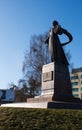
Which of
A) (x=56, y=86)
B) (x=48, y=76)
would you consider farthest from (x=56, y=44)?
(x=56, y=86)

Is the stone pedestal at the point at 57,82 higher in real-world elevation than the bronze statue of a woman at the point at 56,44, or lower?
lower

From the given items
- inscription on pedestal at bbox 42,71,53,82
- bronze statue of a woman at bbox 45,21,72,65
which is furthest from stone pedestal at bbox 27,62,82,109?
bronze statue of a woman at bbox 45,21,72,65

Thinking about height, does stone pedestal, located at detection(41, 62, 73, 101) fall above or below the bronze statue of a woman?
below

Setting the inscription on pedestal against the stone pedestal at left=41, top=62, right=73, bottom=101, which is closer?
the stone pedestal at left=41, top=62, right=73, bottom=101

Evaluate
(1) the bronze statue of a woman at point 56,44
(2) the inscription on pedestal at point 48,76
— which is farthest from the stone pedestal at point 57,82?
(1) the bronze statue of a woman at point 56,44

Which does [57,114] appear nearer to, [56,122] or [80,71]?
[56,122]

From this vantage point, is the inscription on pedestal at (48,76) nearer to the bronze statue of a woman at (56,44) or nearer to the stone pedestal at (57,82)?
the stone pedestal at (57,82)

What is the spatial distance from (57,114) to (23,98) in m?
25.7

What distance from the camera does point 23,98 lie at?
1357 inches

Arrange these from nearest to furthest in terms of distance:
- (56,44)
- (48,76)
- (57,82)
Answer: (57,82), (48,76), (56,44)

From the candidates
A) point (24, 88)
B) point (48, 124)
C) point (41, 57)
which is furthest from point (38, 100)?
point (24, 88)

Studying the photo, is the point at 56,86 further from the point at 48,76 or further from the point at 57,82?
the point at 48,76

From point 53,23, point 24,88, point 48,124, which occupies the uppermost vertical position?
point 53,23

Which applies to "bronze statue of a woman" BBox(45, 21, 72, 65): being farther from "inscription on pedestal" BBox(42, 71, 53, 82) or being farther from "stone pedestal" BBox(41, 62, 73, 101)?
"inscription on pedestal" BBox(42, 71, 53, 82)
